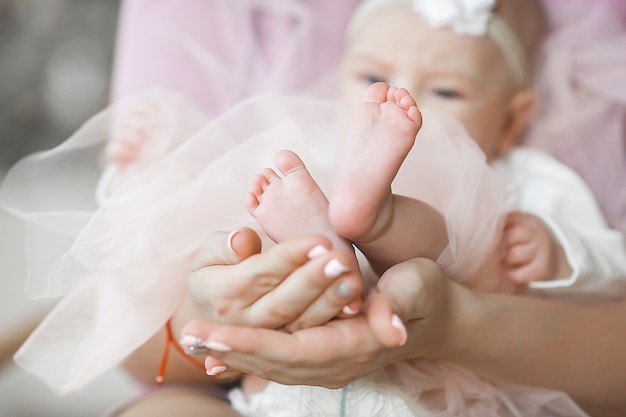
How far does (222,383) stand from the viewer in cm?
112

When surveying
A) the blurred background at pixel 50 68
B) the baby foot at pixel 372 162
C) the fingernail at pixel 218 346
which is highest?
the baby foot at pixel 372 162

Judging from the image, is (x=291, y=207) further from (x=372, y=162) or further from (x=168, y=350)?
(x=168, y=350)

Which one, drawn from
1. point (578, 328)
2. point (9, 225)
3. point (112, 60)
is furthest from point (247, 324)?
point (112, 60)

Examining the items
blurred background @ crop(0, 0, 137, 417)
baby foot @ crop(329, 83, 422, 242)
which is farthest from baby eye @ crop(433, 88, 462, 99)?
blurred background @ crop(0, 0, 137, 417)

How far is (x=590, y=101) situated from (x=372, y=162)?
770 millimetres

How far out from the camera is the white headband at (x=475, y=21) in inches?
48.3

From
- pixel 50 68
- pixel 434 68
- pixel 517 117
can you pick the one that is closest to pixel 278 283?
pixel 434 68

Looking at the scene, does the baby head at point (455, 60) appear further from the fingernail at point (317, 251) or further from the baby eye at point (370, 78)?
the fingernail at point (317, 251)

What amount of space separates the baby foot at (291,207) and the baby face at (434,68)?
20.8 inches

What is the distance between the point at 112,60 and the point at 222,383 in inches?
48.5

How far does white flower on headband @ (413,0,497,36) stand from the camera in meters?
1.22

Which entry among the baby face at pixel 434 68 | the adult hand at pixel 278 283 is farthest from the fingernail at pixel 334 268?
the baby face at pixel 434 68

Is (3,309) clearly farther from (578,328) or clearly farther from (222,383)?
(578,328)

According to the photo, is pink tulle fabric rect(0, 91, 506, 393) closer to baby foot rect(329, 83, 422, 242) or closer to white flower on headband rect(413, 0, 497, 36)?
baby foot rect(329, 83, 422, 242)
